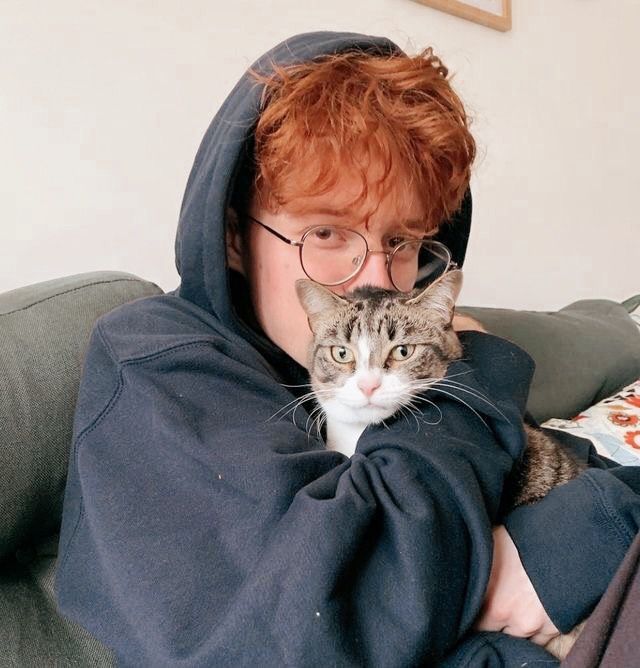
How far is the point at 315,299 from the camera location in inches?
35.6

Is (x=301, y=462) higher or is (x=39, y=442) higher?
(x=301, y=462)

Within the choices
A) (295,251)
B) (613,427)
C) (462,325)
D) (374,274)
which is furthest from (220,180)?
(613,427)

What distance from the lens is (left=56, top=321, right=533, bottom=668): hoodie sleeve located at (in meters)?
0.54

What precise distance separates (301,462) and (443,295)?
A: 0.41m

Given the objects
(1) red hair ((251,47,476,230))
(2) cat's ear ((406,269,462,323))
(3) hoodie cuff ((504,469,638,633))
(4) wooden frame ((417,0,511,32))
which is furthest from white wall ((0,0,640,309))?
(3) hoodie cuff ((504,469,638,633))

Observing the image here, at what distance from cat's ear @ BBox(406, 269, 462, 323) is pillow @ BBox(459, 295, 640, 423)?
704 mm

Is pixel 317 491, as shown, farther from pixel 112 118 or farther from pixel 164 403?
pixel 112 118

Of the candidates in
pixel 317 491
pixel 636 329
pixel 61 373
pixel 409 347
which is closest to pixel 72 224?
pixel 61 373

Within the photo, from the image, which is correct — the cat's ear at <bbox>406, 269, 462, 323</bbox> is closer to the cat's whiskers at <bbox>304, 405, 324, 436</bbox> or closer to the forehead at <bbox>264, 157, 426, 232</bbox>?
the forehead at <bbox>264, 157, 426, 232</bbox>

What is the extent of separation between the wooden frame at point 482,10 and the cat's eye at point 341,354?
143cm

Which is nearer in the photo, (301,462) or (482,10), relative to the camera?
(301,462)

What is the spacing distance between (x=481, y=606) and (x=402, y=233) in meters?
0.56

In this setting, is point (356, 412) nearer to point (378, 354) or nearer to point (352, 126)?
point (378, 354)

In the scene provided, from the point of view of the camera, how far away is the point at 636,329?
197 centimetres
